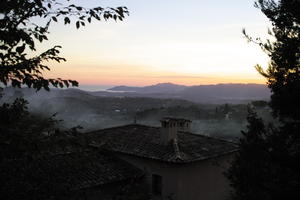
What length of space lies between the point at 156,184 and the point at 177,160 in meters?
2.15

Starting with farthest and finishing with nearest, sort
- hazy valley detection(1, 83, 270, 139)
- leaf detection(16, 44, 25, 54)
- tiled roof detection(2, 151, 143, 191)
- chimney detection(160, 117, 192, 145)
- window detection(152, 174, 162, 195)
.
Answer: hazy valley detection(1, 83, 270, 139)
chimney detection(160, 117, 192, 145)
window detection(152, 174, 162, 195)
tiled roof detection(2, 151, 143, 191)
leaf detection(16, 44, 25, 54)

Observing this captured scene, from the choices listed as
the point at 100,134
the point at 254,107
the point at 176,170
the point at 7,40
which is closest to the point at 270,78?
the point at 254,107

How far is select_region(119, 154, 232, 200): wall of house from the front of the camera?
15.0 meters

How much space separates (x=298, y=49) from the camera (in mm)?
8875

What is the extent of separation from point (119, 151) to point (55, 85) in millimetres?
13288

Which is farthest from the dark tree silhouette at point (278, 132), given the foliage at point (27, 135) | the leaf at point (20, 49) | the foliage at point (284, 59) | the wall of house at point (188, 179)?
the leaf at point (20, 49)

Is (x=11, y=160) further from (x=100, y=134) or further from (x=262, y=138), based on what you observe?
(x=100, y=134)

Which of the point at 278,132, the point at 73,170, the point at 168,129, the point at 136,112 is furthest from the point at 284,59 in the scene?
the point at 136,112

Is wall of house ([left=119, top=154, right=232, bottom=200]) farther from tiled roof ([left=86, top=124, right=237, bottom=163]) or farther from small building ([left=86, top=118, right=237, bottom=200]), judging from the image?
tiled roof ([left=86, top=124, right=237, bottom=163])

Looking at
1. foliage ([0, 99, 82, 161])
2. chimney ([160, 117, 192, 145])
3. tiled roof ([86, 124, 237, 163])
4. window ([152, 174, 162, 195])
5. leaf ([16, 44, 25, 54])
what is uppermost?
leaf ([16, 44, 25, 54])

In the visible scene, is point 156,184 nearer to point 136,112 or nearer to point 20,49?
point 20,49

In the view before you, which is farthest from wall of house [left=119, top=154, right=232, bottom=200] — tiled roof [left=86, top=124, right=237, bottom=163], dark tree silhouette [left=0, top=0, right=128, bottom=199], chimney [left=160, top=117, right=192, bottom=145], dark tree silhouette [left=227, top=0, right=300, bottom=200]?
dark tree silhouette [left=0, top=0, right=128, bottom=199]

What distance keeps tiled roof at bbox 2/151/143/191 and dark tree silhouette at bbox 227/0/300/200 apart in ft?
11.2

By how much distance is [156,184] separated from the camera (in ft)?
52.2
